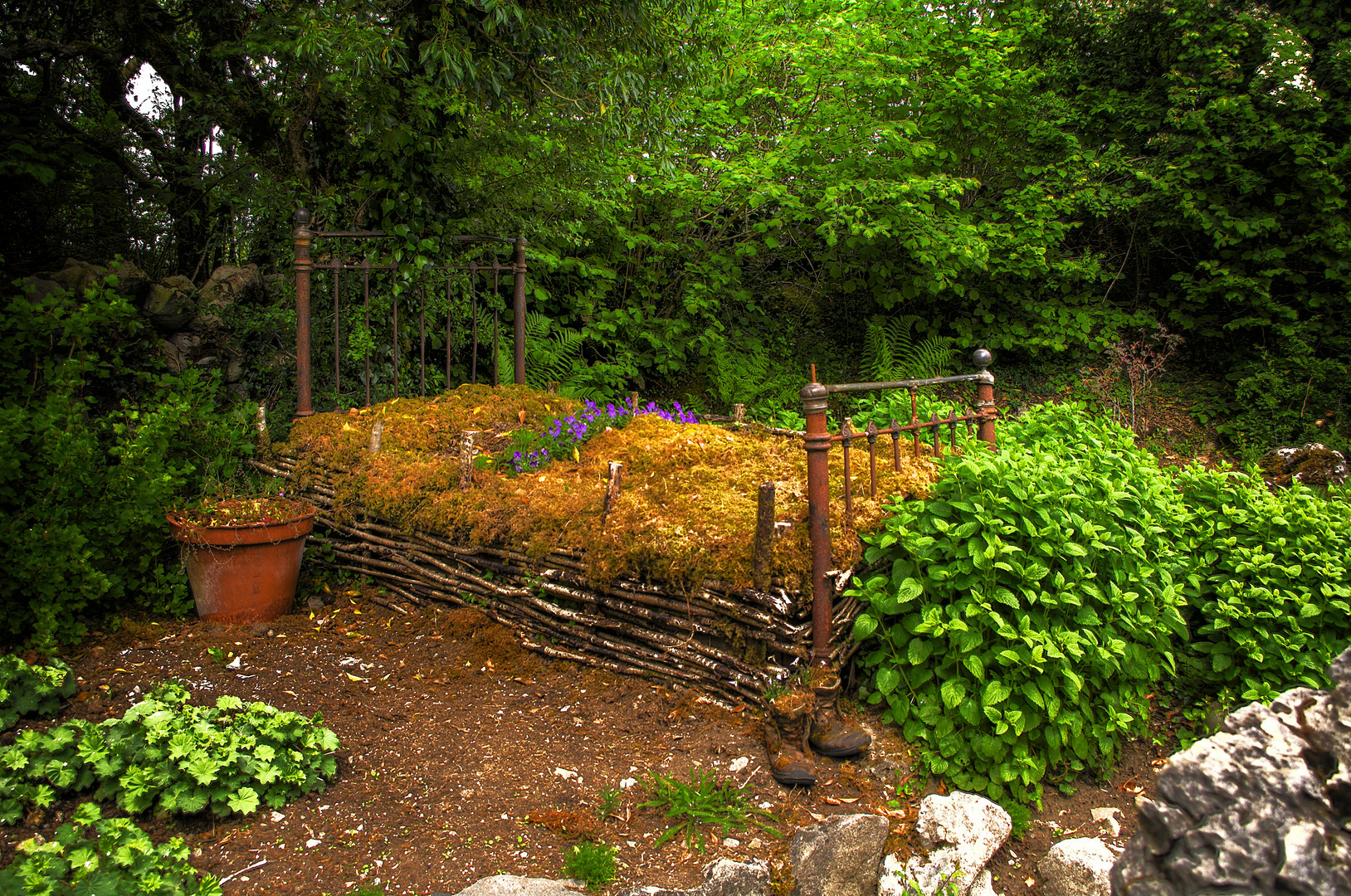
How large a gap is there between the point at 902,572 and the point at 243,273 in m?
6.44

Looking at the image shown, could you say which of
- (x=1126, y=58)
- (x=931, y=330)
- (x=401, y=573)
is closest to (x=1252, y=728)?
(x=401, y=573)

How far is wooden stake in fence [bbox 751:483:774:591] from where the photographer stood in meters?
2.96

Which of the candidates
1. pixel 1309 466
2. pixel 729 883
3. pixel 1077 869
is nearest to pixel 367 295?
pixel 729 883

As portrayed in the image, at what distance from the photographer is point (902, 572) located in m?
2.93

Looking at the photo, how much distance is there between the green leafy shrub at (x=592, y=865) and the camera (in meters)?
2.28

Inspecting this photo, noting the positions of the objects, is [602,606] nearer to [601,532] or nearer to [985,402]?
[601,532]

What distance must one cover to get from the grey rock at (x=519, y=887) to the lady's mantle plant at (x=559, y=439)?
2549 millimetres

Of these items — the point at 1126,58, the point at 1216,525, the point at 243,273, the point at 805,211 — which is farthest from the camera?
the point at 1126,58

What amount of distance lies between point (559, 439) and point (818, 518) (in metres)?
2.20

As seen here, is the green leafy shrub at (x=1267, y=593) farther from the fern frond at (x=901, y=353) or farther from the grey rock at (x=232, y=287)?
the grey rock at (x=232, y=287)

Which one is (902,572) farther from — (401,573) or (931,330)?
(931,330)

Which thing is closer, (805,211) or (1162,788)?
(1162,788)

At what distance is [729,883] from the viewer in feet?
7.54

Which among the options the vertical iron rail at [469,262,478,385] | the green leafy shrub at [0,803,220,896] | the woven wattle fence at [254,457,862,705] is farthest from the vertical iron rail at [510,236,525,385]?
the green leafy shrub at [0,803,220,896]
